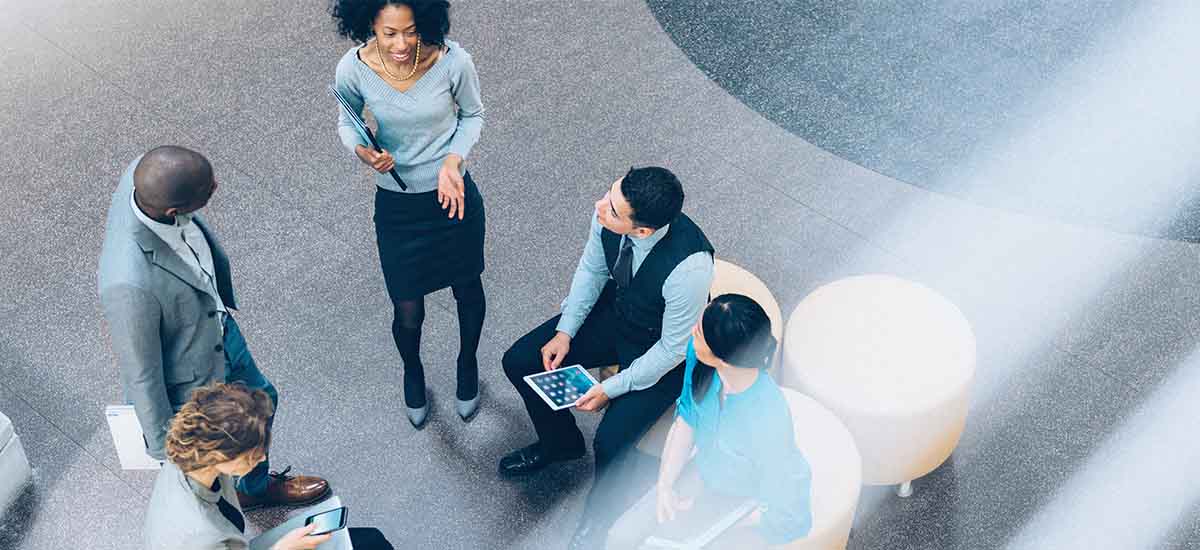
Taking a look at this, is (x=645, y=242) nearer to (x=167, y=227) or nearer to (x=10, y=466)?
(x=167, y=227)

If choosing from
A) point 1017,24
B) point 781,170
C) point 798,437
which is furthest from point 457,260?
point 1017,24

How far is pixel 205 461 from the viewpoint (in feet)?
8.71

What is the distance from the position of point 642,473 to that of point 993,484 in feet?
4.27

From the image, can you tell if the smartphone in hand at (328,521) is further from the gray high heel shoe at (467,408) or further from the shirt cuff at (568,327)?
the gray high heel shoe at (467,408)

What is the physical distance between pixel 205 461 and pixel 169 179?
71cm

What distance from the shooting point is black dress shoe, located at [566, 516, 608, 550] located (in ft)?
12.5

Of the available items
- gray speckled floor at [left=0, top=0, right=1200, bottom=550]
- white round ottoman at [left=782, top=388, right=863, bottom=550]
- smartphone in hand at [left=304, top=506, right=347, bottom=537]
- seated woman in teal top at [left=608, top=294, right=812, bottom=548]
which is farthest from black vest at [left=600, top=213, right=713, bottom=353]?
smartphone in hand at [left=304, top=506, right=347, bottom=537]

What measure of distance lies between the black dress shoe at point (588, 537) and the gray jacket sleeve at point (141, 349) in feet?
4.48

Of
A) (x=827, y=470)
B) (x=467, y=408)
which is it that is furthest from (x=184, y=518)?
(x=827, y=470)

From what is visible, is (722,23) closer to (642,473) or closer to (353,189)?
(353,189)

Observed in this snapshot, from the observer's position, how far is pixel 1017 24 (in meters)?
6.38

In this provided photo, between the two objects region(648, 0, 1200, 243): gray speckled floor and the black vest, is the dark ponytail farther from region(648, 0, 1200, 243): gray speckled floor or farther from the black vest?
region(648, 0, 1200, 243): gray speckled floor

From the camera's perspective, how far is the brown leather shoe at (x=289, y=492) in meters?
3.95

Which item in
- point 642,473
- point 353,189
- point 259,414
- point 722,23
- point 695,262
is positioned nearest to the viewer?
point 259,414
